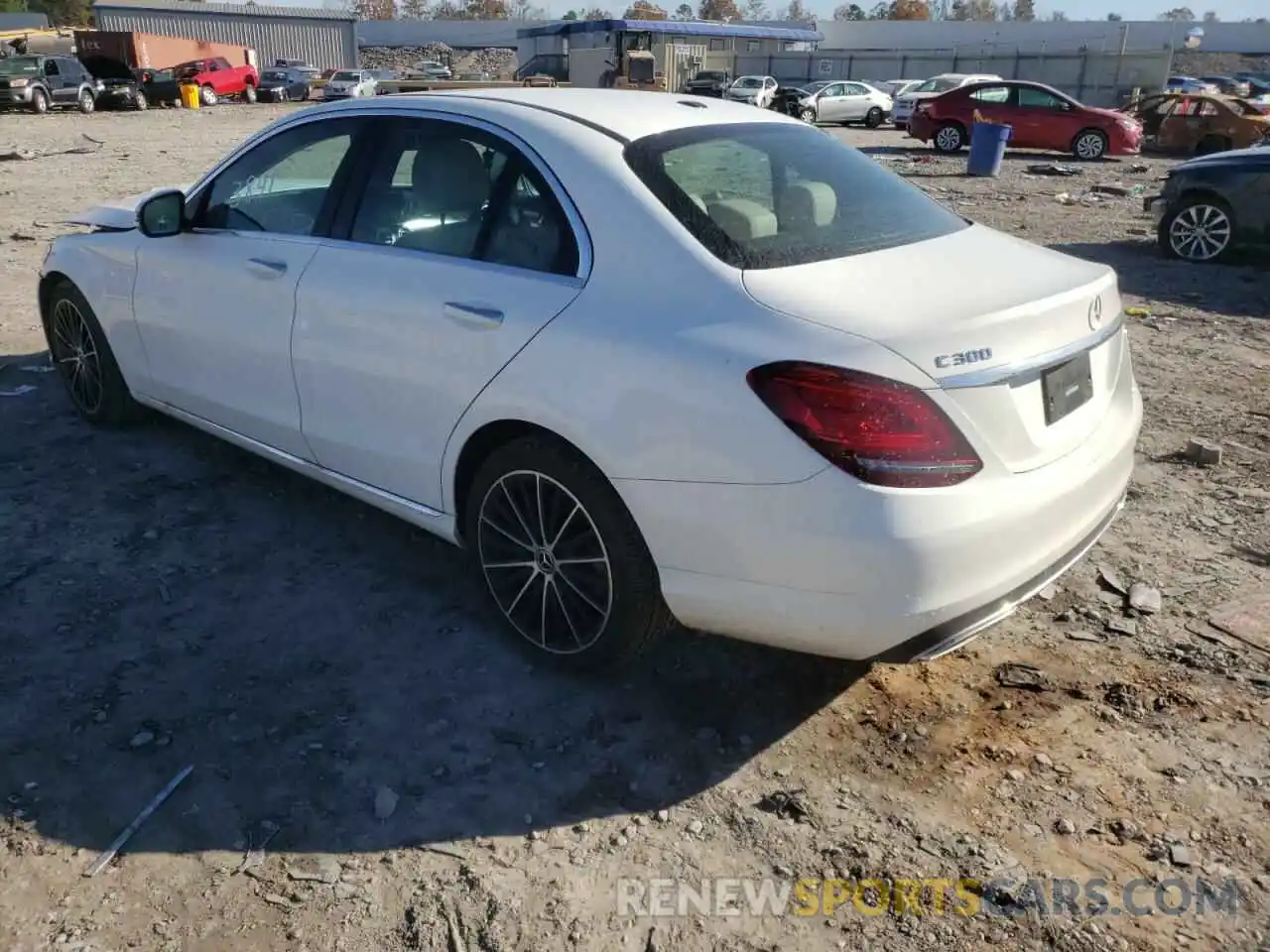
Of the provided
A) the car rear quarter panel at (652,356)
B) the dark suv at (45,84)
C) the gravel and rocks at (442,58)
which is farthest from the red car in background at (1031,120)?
the gravel and rocks at (442,58)

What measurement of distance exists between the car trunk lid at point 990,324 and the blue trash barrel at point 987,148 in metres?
16.4

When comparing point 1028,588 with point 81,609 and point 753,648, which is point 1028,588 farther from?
point 81,609

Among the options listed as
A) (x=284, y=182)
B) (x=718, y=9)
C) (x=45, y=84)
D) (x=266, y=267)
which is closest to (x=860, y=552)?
(x=266, y=267)

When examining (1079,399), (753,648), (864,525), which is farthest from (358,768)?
(1079,399)

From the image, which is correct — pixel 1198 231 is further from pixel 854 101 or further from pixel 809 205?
pixel 854 101

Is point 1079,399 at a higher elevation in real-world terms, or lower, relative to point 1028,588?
higher

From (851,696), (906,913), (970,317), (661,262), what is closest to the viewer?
(906,913)

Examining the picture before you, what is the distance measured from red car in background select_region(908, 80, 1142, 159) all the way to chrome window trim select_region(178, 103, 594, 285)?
20847 millimetres

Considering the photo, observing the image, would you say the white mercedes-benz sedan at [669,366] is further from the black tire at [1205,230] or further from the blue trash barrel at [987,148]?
the blue trash barrel at [987,148]

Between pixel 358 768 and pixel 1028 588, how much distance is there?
191 cm

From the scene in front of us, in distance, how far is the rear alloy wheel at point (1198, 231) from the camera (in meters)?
10.1

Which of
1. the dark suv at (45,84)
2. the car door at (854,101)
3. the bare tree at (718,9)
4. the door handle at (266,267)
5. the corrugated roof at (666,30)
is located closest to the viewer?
the door handle at (266,267)

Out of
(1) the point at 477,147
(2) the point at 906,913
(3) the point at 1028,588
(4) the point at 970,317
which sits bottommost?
(2) the point at 906,913

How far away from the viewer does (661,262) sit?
2.86 meters
